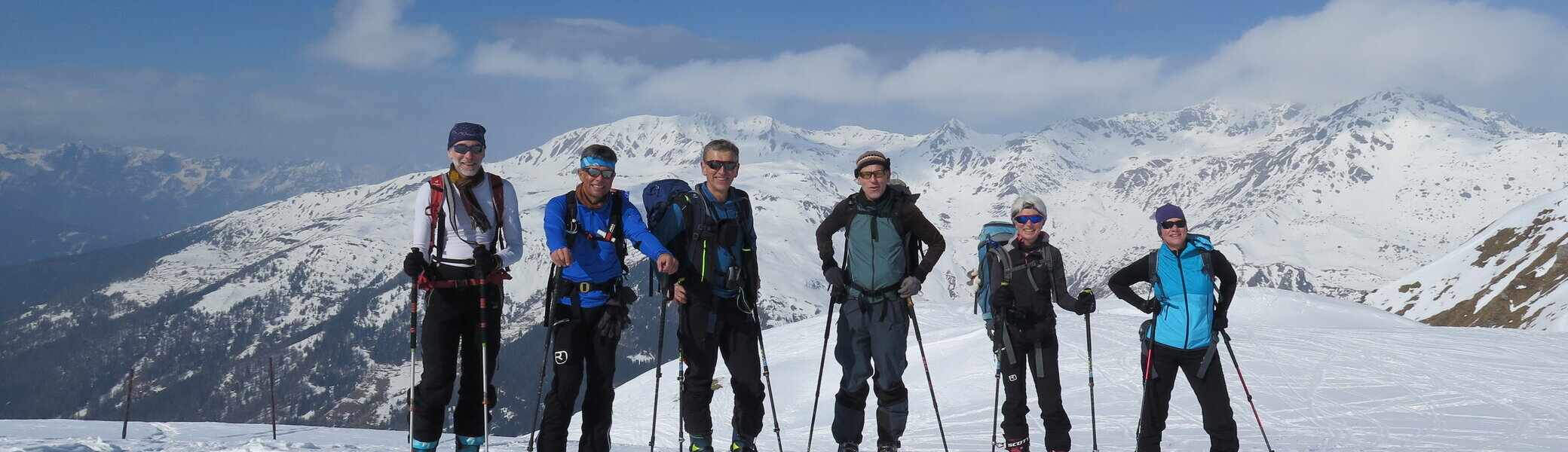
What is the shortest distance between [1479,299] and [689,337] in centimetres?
6136

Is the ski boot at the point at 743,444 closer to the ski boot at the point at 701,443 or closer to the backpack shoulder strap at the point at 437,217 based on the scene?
the ski boot at the point at 701,443

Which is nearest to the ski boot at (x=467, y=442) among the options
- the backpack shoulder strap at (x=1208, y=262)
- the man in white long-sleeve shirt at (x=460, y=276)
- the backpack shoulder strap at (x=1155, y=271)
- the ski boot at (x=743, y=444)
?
the man in white long-sleeve shirt at (x=460, y=276)

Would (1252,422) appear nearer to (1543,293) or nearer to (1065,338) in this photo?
(1065,338)

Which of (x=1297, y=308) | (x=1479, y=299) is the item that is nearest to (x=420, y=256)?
(x=1297, y=308)

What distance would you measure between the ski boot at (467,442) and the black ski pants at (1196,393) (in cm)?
680

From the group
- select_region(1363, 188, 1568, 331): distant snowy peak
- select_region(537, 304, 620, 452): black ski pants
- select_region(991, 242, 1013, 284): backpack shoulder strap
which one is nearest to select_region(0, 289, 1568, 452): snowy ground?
select_region(537, 304, 620, 452): black ski pants

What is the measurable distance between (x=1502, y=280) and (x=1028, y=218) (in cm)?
5969

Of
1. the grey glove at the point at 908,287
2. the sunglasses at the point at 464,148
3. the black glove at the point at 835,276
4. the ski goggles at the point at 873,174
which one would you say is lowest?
the grey glove at the point at 908,287

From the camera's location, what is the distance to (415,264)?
24.7 feet

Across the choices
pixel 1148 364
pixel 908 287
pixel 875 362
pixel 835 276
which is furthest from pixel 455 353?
pixel 1148 364

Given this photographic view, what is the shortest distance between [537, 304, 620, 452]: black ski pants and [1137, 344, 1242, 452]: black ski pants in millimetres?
5653

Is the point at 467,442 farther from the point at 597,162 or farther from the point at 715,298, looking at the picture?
the point at 597,162

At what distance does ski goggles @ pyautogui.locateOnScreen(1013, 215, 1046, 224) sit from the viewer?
9.69 m

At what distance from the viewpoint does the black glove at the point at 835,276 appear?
8.94 m
